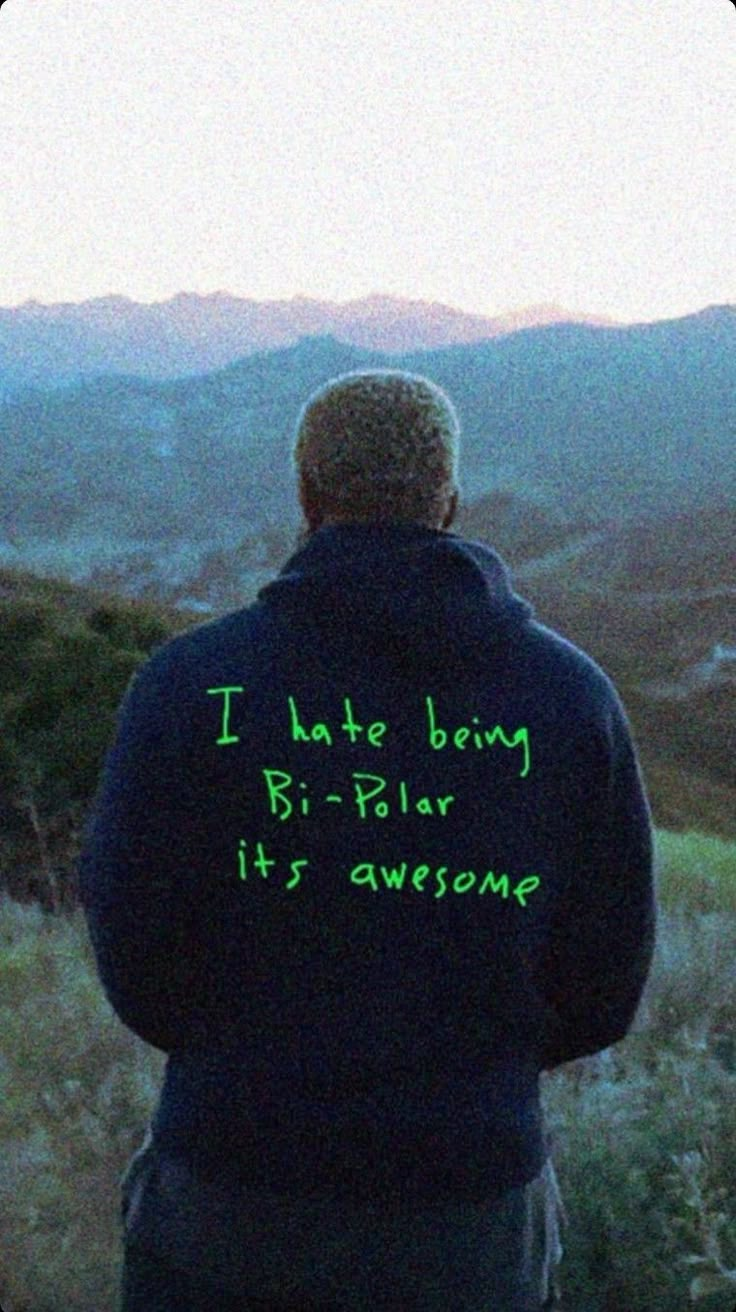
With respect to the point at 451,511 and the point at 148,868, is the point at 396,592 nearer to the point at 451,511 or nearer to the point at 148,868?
the point at 451,511

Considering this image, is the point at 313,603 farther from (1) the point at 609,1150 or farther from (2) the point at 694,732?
(2) the point at 694,732

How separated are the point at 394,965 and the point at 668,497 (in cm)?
13670

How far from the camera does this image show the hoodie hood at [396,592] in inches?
79.4

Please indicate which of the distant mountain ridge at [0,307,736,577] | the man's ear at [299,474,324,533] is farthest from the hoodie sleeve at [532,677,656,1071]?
the distant mountain ridge at [0,307,736,577]

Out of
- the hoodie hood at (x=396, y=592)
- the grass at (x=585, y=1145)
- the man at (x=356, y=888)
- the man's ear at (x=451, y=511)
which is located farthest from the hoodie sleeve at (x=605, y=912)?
the grass at (x=585, y=1145)

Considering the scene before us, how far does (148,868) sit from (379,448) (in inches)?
27.4

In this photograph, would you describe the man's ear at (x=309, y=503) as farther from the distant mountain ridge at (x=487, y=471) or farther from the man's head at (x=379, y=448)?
the distant mountain ridge at (x=487, y=471)

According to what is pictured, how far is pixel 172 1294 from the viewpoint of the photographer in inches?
82.5

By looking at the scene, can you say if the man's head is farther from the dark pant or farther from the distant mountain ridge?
the distant mountain ridge

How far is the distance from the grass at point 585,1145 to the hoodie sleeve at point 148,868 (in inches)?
51.4

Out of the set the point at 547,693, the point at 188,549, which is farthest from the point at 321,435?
the point at 188,549

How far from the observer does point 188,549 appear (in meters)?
137

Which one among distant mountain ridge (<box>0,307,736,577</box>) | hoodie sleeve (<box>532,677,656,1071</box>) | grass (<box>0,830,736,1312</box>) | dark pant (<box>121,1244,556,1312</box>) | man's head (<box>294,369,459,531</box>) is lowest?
distant mountain ridge (<box>0,307,736,577</box>)

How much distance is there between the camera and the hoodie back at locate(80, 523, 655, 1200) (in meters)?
2.00
